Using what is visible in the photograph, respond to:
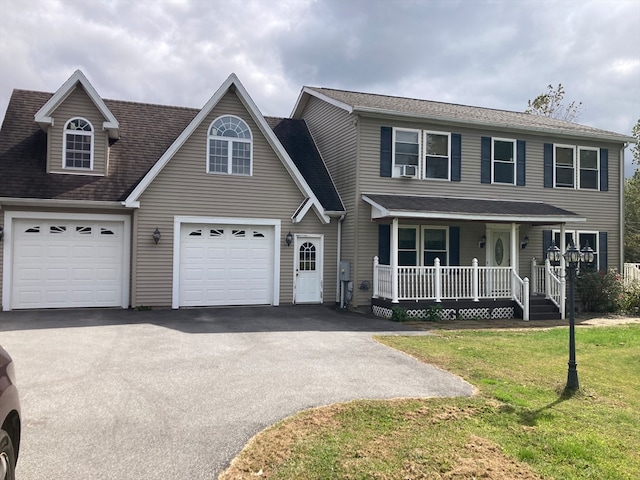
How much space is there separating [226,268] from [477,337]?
7338mm

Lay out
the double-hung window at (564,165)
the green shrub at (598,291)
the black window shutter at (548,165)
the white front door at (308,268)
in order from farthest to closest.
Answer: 1. the double-hung window at (564,165)
2. the black window shutter at (548,165)
3. the green shrub at (598,291)
4. the white front door at (308,268)

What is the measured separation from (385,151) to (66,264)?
982 cm

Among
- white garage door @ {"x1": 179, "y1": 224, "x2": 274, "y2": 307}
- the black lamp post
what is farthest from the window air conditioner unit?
the black lamp post

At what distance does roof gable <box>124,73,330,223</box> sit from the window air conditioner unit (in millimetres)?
Result: 2782

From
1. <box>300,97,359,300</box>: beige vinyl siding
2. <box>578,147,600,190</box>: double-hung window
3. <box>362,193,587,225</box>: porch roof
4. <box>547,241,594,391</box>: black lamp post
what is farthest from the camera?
<box>578,147,600,190</box>: double-hung window

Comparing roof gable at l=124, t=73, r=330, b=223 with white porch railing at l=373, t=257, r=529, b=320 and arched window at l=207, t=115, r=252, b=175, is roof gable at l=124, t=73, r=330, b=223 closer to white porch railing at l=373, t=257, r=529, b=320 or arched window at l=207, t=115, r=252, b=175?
arched window at l=207, t=115, r=252, b=175

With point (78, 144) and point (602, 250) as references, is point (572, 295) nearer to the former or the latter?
point (602, 250)

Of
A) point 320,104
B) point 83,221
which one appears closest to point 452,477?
point 83,221

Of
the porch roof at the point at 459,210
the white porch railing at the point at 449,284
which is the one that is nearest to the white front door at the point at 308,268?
the white porch railing at the point at 449,284

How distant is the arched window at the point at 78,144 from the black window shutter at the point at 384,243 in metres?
8.75

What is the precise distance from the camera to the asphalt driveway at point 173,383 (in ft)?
14.8

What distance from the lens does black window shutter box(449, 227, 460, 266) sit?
1611 centimetres

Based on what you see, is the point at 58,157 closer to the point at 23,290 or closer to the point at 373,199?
the point at 23,290

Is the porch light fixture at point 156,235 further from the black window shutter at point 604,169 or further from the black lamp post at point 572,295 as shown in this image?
the black window shutter at point 604,169
